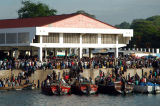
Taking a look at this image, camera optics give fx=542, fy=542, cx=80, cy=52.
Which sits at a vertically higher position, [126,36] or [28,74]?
[126,36]

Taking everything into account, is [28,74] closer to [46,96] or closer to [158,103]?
[46,96]

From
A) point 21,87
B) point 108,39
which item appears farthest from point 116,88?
point 108,39

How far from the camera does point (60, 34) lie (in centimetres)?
10188

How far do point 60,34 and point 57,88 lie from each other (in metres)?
23.2

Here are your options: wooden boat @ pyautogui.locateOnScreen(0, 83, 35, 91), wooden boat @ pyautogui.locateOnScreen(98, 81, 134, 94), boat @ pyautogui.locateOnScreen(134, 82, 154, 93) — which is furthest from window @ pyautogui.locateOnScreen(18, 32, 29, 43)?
boat @ pyautogui.locateOnScreen(134, 82, 154, 93)

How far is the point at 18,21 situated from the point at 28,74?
28272 mm

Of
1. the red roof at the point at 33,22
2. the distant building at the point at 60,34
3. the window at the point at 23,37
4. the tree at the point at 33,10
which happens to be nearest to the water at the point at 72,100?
the distant building at the point at 60,34

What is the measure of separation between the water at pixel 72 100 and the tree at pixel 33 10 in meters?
90.9

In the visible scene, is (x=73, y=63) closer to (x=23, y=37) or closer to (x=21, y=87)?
(x=21, y=87)

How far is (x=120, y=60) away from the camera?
315ft

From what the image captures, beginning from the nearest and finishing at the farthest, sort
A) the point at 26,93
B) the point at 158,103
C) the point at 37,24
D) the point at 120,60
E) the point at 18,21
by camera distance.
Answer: the point at 158,103, the point at 26,93, the point at 120,60, the point at 37,24, the point at 18,21

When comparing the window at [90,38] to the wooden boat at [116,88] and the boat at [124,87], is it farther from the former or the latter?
the boat at [124,87]

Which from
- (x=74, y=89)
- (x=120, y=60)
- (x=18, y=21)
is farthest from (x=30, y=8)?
(x=74, y=89)

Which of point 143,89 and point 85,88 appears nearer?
point 85,88
